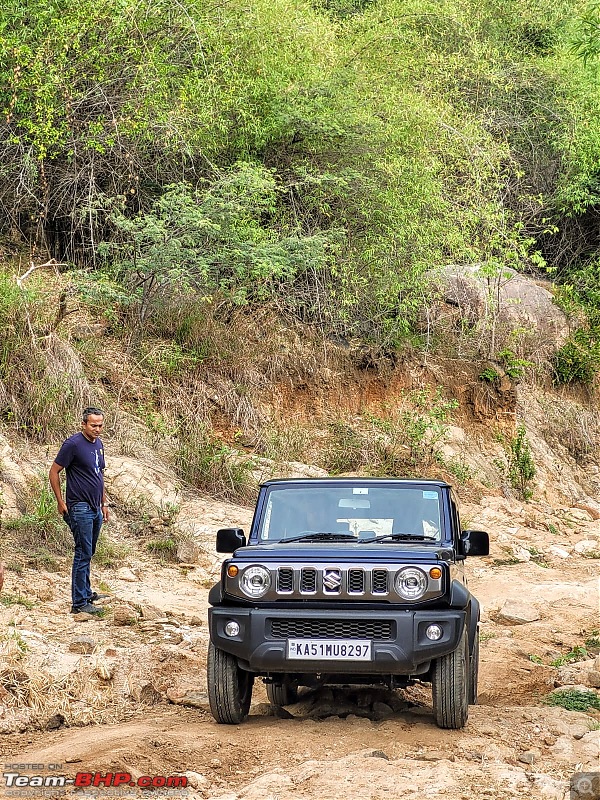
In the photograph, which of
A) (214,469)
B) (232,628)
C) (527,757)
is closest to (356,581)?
(232,628)

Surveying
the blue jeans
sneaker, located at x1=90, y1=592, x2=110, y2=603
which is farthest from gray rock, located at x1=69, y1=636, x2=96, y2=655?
sneaker, located at x1=90, y1=592, x2=110, y2=603

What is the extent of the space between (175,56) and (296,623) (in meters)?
11.8

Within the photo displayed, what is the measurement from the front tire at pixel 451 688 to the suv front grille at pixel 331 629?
16.4 inches

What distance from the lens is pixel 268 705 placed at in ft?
24.5

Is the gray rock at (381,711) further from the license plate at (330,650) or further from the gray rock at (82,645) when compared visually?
the gray rock at (82,645)

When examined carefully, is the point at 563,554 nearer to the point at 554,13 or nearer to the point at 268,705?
the point at 268,705

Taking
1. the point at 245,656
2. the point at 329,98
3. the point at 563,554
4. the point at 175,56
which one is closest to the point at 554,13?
the point at 329,98

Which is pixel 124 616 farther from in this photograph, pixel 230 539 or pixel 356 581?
pixel 356 581

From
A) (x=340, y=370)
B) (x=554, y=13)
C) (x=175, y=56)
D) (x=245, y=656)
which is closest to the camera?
(x=245, y=656)

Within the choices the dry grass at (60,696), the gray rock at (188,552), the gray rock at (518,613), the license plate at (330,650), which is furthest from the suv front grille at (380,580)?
the gray rock at (188,552)

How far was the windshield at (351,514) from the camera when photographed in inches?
286

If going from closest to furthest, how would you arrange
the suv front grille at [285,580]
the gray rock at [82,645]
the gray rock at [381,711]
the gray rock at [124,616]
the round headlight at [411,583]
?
the round headlight at [411,583]
the suv front grille at [285,580]
the gray rock at [381,711]
the gray rock at [82,645]
the gray rock at [124,616]

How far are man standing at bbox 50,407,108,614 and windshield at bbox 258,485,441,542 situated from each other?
2.73 metres

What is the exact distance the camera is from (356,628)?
6422 millimetres
